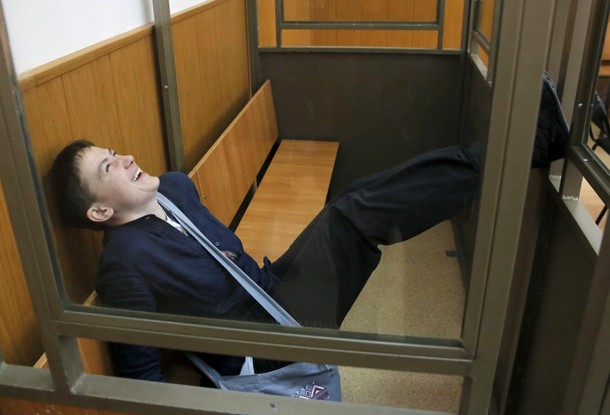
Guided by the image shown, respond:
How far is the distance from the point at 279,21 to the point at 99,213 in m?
1.93

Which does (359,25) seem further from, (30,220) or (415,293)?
(30,220)

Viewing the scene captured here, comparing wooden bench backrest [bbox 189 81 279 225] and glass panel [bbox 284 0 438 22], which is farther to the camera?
glass panel [bbox 284 0 438 22]

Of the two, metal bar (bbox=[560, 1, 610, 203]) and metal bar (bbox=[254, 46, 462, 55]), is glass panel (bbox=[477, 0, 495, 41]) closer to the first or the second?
metal bar (bbox=[560, 1, 610, 203])

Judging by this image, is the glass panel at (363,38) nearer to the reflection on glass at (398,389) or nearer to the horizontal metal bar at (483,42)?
the horizontal metal bar at (483,42)

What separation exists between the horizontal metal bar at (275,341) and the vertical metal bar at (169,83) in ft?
3.69

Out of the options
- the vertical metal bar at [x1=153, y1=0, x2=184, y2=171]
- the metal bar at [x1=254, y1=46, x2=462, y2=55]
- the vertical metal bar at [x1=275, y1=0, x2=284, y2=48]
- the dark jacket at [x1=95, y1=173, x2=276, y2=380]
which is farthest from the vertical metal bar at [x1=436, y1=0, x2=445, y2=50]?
the dark jacket at [x1=95, y1=173, x2=276, y2=380]

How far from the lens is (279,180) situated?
6.01 ft

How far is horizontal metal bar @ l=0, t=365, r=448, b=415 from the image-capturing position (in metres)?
0.88

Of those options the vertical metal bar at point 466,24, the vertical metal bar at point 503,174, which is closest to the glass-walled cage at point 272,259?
the vertical metal bar at point 503,174

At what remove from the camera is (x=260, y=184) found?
1.86 meters

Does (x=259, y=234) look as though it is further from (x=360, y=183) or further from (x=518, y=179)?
(x=518, y=179)

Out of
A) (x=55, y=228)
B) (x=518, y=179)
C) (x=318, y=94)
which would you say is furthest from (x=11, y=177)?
(x=318, y=94)

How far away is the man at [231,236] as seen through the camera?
3.24 ft

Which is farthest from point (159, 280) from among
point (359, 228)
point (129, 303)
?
point (359, 228)
